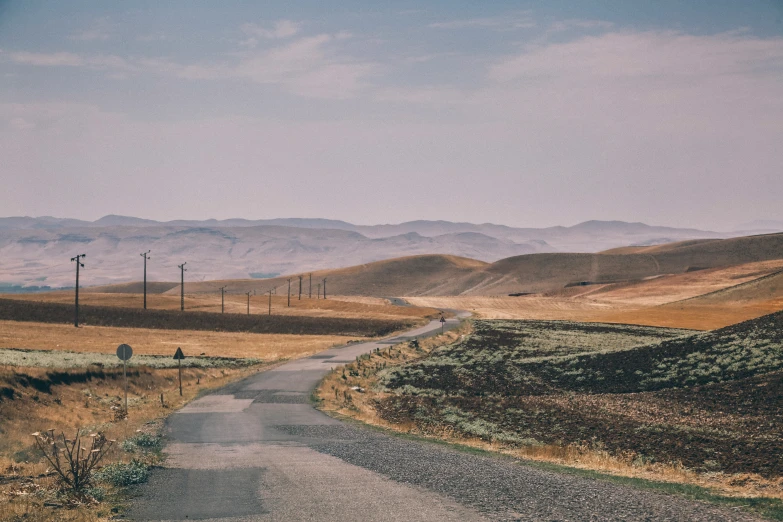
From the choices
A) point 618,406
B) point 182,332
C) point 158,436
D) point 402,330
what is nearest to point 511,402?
point 618,406

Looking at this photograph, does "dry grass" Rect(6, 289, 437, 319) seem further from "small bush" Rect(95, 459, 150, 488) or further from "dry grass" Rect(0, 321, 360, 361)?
"small bush" Rect(95, 459, 150, 488)

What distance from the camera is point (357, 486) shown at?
1664cm

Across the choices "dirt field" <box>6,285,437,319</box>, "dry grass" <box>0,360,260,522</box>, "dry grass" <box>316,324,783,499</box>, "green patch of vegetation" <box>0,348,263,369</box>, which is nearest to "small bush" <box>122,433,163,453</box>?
"dry grass" <box>0,360,260,522</box>

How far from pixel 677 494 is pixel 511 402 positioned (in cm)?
2107

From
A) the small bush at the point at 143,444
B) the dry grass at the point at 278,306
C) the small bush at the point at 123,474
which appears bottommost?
the dry grass at the point at 278,306

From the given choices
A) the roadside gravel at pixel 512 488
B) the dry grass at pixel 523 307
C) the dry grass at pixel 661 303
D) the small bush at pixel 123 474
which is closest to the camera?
the roadside gravel at pixel 512 488

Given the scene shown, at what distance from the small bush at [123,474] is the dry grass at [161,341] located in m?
49.5

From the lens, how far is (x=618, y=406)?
34750 millimetres

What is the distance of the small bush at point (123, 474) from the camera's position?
664 inches

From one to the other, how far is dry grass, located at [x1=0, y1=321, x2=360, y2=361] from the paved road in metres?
45.0

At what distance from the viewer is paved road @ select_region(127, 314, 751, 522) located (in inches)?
556

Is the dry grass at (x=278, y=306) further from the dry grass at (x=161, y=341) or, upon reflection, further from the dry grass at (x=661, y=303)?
the dry grass at (x=161, y=341)

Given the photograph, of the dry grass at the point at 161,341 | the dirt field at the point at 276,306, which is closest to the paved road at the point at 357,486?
the dry grass at the point at 161,341

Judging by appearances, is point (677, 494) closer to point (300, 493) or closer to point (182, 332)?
point (300, 493)
